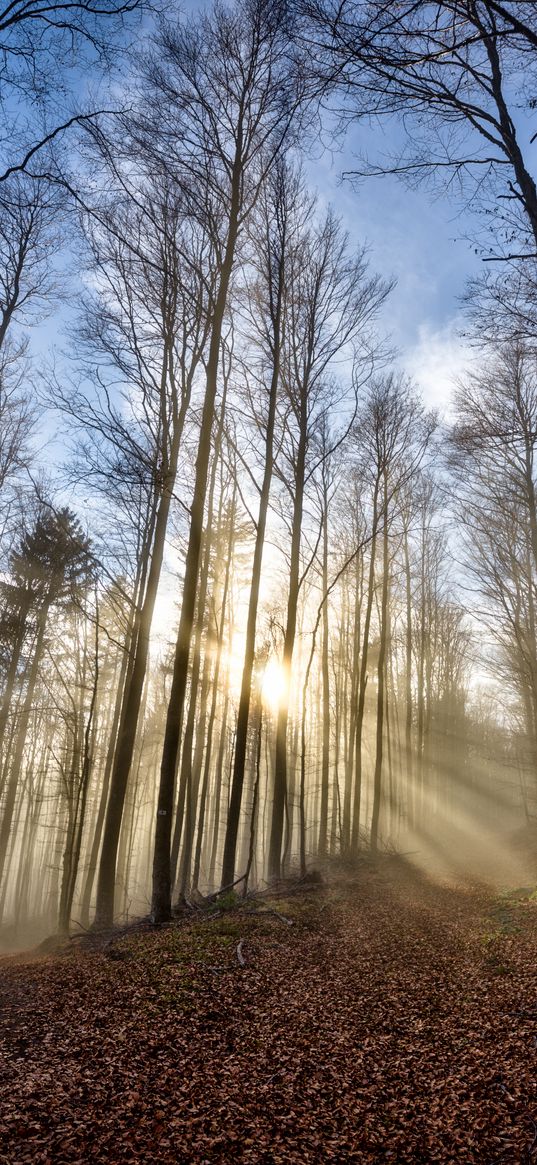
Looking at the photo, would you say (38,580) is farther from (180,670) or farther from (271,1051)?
(271,1051)

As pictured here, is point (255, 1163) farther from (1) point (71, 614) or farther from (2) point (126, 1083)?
(1) point (71, 614)

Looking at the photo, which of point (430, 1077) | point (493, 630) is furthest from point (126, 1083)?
point (493, 630)

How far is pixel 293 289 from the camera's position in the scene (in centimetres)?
1199

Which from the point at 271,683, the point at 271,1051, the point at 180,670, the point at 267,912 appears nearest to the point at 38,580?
the point at 271,683

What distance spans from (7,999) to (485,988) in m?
4.42

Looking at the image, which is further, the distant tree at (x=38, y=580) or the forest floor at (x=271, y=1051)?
the distant tree at (x=38, y=580)

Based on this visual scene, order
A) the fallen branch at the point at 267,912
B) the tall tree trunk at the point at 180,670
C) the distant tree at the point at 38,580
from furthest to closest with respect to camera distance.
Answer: the distant tree at the point at 38,580 < the tall tree trunk at the point at 180,670 < the fallen branch at the point at 267,912

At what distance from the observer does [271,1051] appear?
155 inches

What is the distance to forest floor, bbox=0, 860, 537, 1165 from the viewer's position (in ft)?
9.58

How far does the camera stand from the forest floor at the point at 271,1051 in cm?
292

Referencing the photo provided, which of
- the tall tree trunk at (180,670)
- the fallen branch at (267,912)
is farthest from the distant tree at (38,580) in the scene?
the fallen branch at (267,912)

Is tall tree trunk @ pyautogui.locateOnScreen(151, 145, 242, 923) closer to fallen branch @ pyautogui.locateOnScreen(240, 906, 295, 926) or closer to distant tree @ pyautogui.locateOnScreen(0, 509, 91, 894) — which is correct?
fallen branch @ pyautogui.locateOnScreen(240, 906, 295, 926)

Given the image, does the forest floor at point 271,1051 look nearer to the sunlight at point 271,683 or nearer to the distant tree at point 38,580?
the sunlight at point 271,683

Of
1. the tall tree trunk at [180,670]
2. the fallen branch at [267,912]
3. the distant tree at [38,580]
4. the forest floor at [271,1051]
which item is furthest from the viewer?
the distant tree at [38,580]
